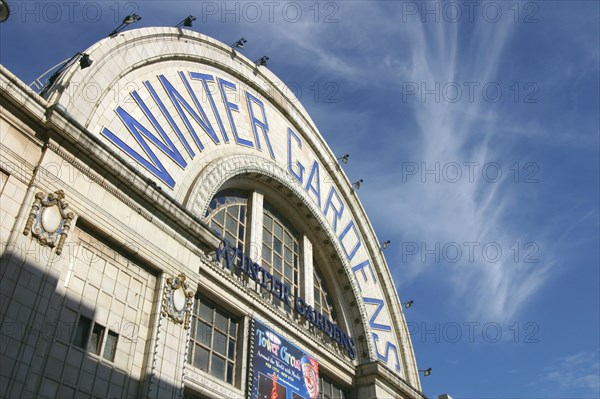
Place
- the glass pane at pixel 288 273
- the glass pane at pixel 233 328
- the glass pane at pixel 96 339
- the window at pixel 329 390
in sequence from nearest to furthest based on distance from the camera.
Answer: the glass pane at pixel 96 339, the glass pane at pixel 233 328, the window at pixel 329 390, the glass pane at pixel 288 273

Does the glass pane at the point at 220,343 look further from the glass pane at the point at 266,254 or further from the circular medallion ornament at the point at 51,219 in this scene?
the circular medallion ornament at the point at 51,219

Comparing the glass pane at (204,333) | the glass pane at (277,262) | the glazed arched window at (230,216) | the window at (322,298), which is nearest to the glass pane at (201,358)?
the glass pane at (204,333)

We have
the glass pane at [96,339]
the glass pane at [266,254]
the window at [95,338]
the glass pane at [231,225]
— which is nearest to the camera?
the window at [95,338]

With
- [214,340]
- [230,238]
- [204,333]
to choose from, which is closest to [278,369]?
[214,340]

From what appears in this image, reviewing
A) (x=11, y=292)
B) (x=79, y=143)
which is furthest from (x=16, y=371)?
(x=79, y=143)

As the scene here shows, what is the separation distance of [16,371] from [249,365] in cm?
995

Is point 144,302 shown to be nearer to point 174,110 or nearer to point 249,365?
point 249,365

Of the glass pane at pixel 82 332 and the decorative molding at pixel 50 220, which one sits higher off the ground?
the decorative molding at pixel 50 220

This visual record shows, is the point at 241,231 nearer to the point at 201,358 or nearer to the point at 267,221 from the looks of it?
the point at 267,221

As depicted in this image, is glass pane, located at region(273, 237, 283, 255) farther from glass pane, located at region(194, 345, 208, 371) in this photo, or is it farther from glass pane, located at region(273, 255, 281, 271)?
Answer: glass pane, located at region(194, 345, 208, 371)

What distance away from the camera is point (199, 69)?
2597 centimetres

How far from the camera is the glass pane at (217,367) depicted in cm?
2080

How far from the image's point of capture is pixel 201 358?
66.8 feet

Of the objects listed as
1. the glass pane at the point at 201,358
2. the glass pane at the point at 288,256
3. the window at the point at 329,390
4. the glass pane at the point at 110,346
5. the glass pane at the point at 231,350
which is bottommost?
the glass pane at the point at 110,346
